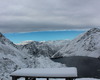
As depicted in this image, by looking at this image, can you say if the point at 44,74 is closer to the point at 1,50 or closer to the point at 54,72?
the point at 54,72

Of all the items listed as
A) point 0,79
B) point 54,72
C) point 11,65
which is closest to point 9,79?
point 0,79

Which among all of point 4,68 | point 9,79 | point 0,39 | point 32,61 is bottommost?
point 9,79

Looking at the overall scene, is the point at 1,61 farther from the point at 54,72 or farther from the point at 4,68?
the point at 54,72

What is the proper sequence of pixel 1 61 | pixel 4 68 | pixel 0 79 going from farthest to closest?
pixel 1 61, pixel 4 68, pixel 0 79

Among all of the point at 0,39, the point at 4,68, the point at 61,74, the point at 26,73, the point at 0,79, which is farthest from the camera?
the point at 0,39

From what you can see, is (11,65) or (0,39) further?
(0,39)

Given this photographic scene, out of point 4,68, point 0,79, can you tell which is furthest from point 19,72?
point 4,68

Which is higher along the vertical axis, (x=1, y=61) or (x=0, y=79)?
(x=1, y=61)

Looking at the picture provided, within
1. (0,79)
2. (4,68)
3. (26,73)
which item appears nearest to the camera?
(26,73)

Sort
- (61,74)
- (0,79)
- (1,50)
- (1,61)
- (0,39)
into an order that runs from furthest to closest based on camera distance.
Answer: (0,39) → (1,50) → (1,61) → (0,79) → (61,74)
